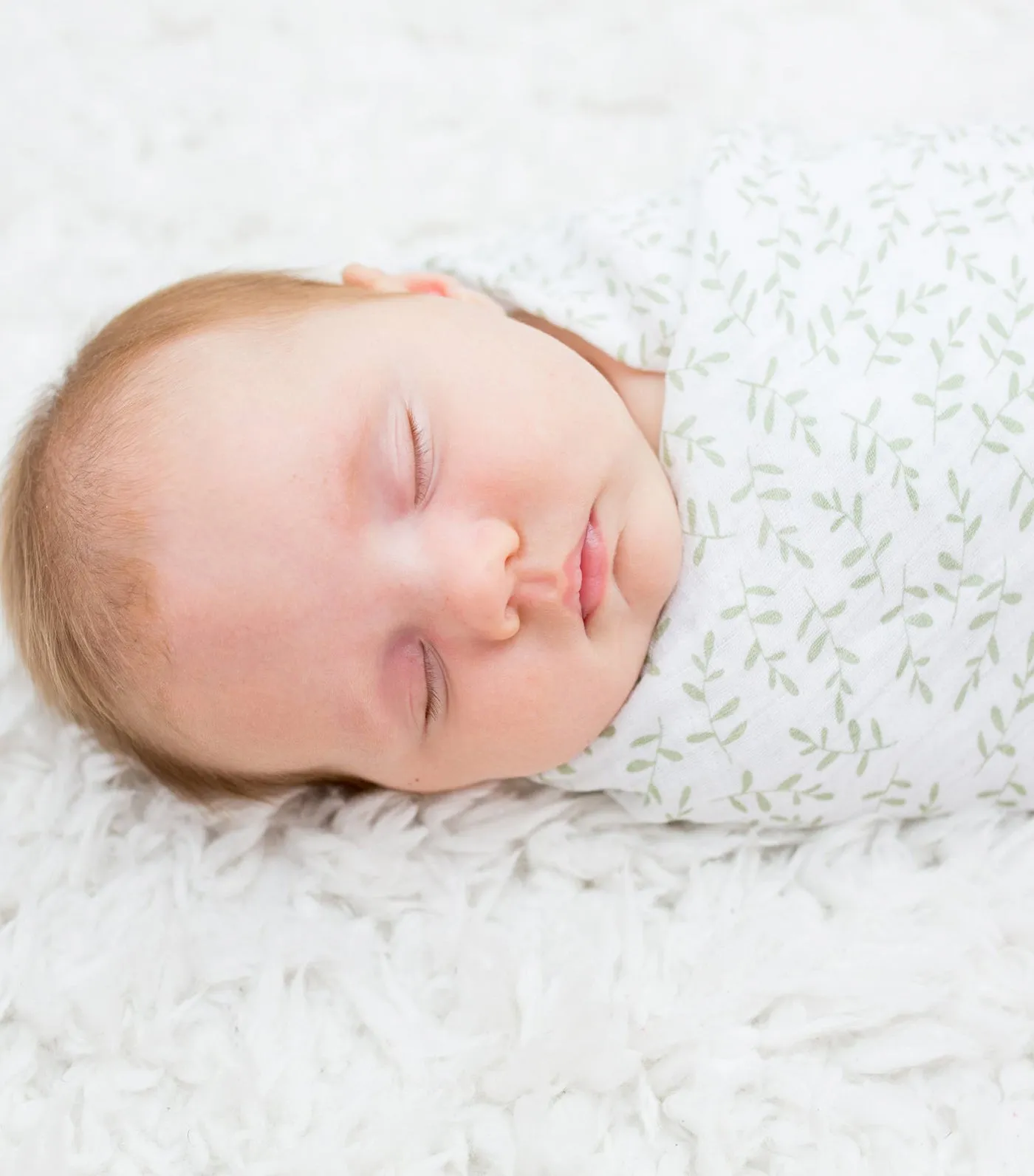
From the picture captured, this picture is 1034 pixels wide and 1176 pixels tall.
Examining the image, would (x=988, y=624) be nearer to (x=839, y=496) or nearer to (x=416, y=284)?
(x=839, y=496)

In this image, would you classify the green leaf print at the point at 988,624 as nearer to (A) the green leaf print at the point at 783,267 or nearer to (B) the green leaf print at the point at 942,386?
(B) the green leaf print at the point at 942,386

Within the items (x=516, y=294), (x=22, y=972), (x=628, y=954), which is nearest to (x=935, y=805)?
(x=628, y=954)

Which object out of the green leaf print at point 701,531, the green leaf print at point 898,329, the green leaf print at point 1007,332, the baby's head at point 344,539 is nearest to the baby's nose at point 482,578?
the baby's head at point 344,539

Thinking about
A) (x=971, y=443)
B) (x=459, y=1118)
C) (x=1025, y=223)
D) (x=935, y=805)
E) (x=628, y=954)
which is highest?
(x=1025, y=223)

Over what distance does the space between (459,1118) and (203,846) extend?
45 centimetres

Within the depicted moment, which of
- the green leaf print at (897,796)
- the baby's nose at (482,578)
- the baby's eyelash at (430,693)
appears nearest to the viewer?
the baby's nose at (482,578)

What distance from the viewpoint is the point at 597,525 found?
136 centimetres

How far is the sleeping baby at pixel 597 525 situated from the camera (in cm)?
129

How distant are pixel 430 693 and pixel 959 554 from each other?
1.95 feet

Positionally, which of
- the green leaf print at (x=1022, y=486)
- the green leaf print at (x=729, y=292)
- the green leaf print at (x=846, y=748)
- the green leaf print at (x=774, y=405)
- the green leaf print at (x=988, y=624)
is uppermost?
the green leaf print at (x=729, y=292)

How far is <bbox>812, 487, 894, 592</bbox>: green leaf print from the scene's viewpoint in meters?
1.35

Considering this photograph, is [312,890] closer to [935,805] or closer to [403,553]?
[403,553]

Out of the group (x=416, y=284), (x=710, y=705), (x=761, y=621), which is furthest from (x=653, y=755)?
(x=416, y=284)

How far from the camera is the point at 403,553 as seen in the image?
4.23ft
